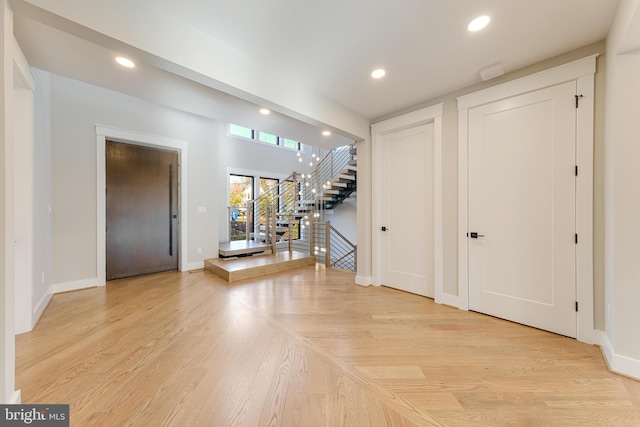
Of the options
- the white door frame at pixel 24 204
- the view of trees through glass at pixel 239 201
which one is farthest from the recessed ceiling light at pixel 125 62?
the view of trees through glass at pixel 239 201

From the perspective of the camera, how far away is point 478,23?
1921 mm

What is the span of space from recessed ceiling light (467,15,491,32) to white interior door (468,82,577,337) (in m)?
1.02

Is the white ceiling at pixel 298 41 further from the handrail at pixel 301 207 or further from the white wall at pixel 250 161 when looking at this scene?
the handrail at pixel 301 207

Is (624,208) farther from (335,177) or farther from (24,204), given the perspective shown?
(335,177)

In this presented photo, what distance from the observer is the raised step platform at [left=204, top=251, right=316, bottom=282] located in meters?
4.15

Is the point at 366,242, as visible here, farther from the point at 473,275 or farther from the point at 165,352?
the point at 165,352

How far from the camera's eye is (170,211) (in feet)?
15.1

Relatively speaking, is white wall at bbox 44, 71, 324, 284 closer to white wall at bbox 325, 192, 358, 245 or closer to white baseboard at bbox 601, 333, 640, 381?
white wall at bbox 325, 192, 358, 245

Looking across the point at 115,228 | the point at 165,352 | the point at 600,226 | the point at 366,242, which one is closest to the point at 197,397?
the point at 165,352

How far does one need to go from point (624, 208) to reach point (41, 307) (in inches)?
221

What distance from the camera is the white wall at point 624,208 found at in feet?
5.65

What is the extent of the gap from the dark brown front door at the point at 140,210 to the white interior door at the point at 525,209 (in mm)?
4978

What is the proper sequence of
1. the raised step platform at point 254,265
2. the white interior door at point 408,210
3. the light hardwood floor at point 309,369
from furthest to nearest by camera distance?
1. the raised step platform at point 254,265
2. the white interior door at point 408,210
3. the light hardwood floor at point 309,369

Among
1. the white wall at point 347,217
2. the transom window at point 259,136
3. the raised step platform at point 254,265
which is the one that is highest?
the transom window at point 259,136
